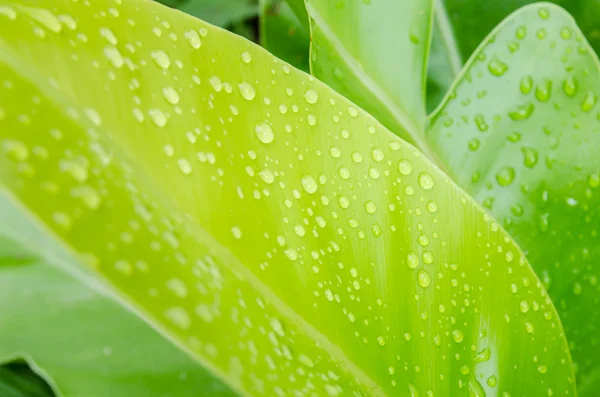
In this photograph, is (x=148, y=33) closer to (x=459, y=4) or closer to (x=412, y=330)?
(x=412, y=330)

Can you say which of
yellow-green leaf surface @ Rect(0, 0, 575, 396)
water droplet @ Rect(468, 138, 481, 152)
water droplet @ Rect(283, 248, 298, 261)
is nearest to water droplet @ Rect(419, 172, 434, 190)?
yellow-green leaf surface @ Rect(0, 0, 575, 396)

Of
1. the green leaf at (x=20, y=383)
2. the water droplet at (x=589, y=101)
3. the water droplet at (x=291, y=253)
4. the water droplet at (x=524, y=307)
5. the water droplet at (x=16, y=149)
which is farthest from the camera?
the green leaf at (x=20, y=383)

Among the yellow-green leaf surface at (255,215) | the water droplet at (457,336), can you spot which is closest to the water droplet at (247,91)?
the yellow-green leaf surface at (255,215)

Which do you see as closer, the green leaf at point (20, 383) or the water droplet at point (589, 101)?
the water droplet at point (589, 101)

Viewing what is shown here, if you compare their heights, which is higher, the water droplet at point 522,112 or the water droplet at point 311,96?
the water droplet at point 311,96

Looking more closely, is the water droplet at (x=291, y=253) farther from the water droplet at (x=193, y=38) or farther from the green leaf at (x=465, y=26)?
the green leaf at (x=465, y=26)

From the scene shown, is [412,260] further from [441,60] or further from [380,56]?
[441,60]
